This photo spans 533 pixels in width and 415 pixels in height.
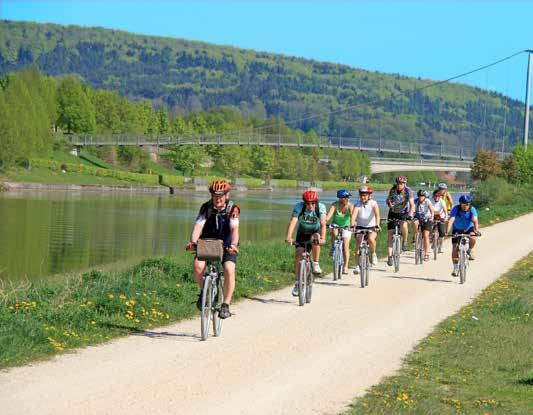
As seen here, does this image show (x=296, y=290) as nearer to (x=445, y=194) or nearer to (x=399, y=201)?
(x=399, y=201)

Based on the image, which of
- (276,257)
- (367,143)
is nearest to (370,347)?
(276,257)

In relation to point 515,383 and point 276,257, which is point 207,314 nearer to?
point 515,383

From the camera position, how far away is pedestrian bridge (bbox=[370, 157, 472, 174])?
12702 centimetres

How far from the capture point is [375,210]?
20.0 metres

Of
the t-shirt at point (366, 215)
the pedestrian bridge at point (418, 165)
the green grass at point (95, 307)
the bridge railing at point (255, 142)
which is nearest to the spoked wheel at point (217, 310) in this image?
the green grass at point (95, 307)

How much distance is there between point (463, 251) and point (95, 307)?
369 inches

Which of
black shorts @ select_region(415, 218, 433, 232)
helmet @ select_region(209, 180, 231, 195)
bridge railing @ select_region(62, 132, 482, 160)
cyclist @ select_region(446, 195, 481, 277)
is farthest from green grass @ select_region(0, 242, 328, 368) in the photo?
bridge railing @ select_region(62, 132, 482, 160)

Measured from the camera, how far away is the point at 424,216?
25875mm

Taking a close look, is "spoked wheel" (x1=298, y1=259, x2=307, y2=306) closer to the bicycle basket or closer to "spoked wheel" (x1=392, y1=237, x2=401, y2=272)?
the bicycle basket

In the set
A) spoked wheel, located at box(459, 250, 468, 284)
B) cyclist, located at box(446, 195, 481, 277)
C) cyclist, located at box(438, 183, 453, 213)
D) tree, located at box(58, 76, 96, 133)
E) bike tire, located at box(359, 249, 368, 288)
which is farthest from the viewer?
tree, located at box(58, 76, 96, 133)

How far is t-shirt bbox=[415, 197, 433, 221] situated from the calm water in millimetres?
9001

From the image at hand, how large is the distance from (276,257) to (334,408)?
1414 centimetres

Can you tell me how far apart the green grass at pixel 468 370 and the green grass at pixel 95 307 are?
3351mm

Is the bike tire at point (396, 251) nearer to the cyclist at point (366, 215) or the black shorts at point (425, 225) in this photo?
the cyclist at point (366, 215)
